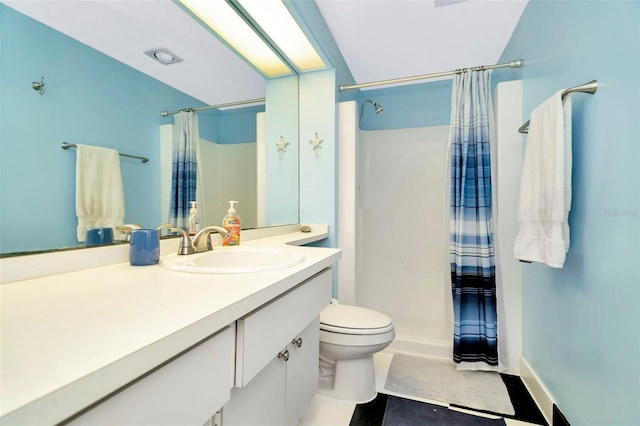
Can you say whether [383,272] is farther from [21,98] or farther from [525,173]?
[21,98]

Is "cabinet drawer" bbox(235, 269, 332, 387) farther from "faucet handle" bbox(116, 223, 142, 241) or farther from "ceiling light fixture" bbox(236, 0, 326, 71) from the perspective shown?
"ceiling light fixture" bbox(236, 0, 326, 71)

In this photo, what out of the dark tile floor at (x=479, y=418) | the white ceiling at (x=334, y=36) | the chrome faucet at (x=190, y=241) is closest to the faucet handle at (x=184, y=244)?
the chrome faucet at (x=190, y=241)

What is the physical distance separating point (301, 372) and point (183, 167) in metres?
0.94

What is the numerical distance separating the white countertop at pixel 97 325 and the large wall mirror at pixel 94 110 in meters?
0.21

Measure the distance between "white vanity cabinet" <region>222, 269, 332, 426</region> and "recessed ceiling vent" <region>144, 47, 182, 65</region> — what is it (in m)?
0.97

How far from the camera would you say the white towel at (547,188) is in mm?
1136

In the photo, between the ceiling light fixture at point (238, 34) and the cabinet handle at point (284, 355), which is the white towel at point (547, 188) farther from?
the ceiling light fixture at point (238, 34)

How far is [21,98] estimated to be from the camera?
690 millimetres

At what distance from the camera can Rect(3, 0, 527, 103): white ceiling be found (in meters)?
0.85

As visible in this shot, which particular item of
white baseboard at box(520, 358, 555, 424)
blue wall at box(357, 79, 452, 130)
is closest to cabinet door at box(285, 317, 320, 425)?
white baseboard at box(520, 358, 555, 424)

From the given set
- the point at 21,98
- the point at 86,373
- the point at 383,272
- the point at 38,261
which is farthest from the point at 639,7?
the point at 383,272

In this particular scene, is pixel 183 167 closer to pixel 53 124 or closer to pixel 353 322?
pixel 53 124

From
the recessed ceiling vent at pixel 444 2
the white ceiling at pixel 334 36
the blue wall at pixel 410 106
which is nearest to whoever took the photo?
the white ceiling at pixel 334 36

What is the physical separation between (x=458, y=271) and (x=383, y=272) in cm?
79
